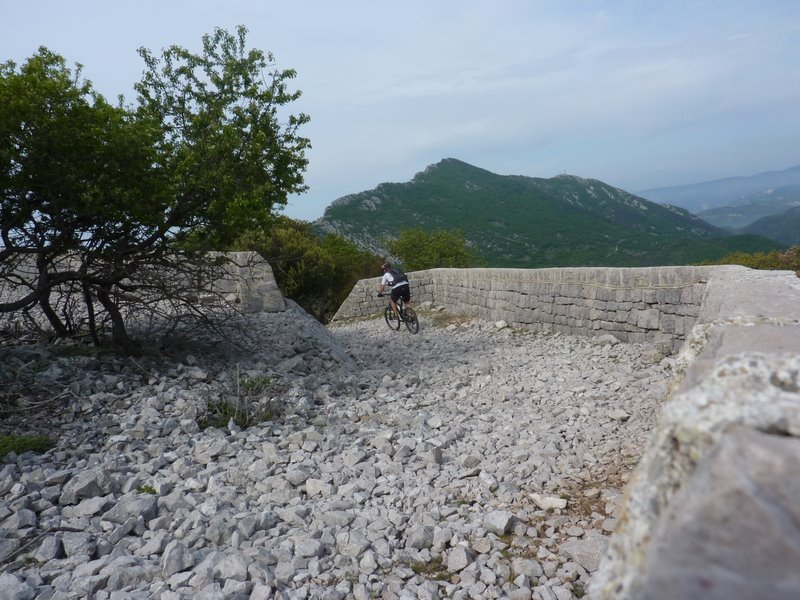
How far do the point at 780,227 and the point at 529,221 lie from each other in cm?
5118

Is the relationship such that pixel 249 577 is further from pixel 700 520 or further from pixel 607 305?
pixel 607 305

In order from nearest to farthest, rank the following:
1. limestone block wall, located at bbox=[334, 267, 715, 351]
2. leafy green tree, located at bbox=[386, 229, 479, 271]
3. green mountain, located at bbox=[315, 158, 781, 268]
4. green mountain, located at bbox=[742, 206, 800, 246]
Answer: limestone block wall, located at bbox=[334, 267, 715, 351] < leafy green tree, located at bbox=[386, 229, 479, 271] < green mountain, located at bbox=[315, 158, 781, 268] < green mountain, located at bbox=[742, 206, 800, 246]

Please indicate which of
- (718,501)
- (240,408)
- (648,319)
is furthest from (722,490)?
(648,319)

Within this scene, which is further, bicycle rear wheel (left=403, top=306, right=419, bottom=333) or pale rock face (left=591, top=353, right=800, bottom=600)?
bicycle rear wheel (left=403, top=306, right=419, bottom=333)

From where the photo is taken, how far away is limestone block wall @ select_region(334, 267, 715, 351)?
757 cm

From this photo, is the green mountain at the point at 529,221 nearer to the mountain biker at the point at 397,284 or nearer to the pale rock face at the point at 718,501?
the mountain biker at the point at 397,284

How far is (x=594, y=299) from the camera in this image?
9.36 meters

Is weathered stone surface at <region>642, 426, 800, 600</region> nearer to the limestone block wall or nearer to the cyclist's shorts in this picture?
the limestone block wall

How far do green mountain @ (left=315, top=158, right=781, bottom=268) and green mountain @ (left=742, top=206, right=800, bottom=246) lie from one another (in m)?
9.03

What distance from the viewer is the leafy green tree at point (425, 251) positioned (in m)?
29.3

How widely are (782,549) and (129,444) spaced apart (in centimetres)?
476

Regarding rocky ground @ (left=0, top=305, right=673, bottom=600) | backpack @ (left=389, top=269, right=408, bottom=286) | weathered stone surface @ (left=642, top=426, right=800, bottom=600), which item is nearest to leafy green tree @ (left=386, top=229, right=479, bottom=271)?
backpack @ (left=389, top=269, right=408, bottom=286)

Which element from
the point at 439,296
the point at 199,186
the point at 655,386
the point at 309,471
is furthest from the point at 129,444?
the point at 439,296

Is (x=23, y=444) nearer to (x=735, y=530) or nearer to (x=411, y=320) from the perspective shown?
(x=735, y=530)
